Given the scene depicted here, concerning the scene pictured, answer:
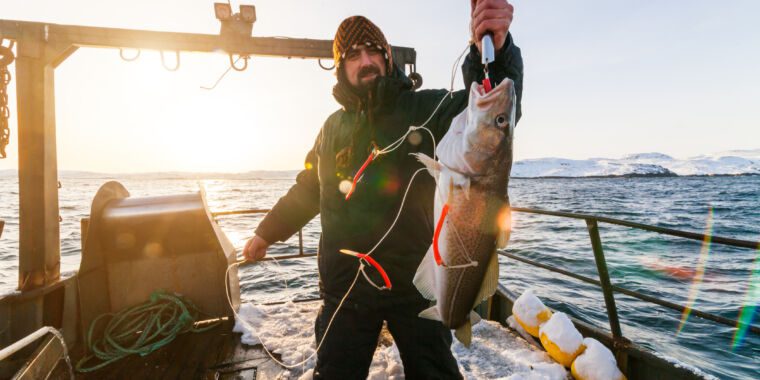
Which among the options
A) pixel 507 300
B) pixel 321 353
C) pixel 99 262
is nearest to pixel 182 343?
pixel 99 262

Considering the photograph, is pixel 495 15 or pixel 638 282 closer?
pixel 495 15

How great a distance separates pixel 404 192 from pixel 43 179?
4.16m

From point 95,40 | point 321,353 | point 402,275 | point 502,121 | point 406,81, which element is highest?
point 95,40

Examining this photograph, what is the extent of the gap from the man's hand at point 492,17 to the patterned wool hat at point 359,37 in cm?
77

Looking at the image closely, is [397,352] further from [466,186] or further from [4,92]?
[4,92]

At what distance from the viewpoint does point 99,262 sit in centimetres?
426

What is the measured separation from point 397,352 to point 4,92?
4898mm

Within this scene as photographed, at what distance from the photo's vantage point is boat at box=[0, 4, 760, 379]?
3.57 m

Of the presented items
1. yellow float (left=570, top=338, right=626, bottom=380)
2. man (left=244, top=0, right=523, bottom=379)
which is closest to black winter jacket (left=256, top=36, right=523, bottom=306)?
man (left=244, top=0, right=523, bottom=379)

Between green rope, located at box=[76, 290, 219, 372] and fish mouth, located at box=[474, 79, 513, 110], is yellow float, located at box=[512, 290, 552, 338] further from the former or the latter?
green rope, located at box=[76, 290, 219, 372]

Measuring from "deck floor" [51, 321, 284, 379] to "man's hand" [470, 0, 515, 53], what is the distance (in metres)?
3.38

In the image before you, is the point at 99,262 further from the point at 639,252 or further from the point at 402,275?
the point at 639,252

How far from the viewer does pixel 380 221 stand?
2049mm

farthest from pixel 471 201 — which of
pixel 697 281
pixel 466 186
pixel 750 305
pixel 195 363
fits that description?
pixel 697 281
